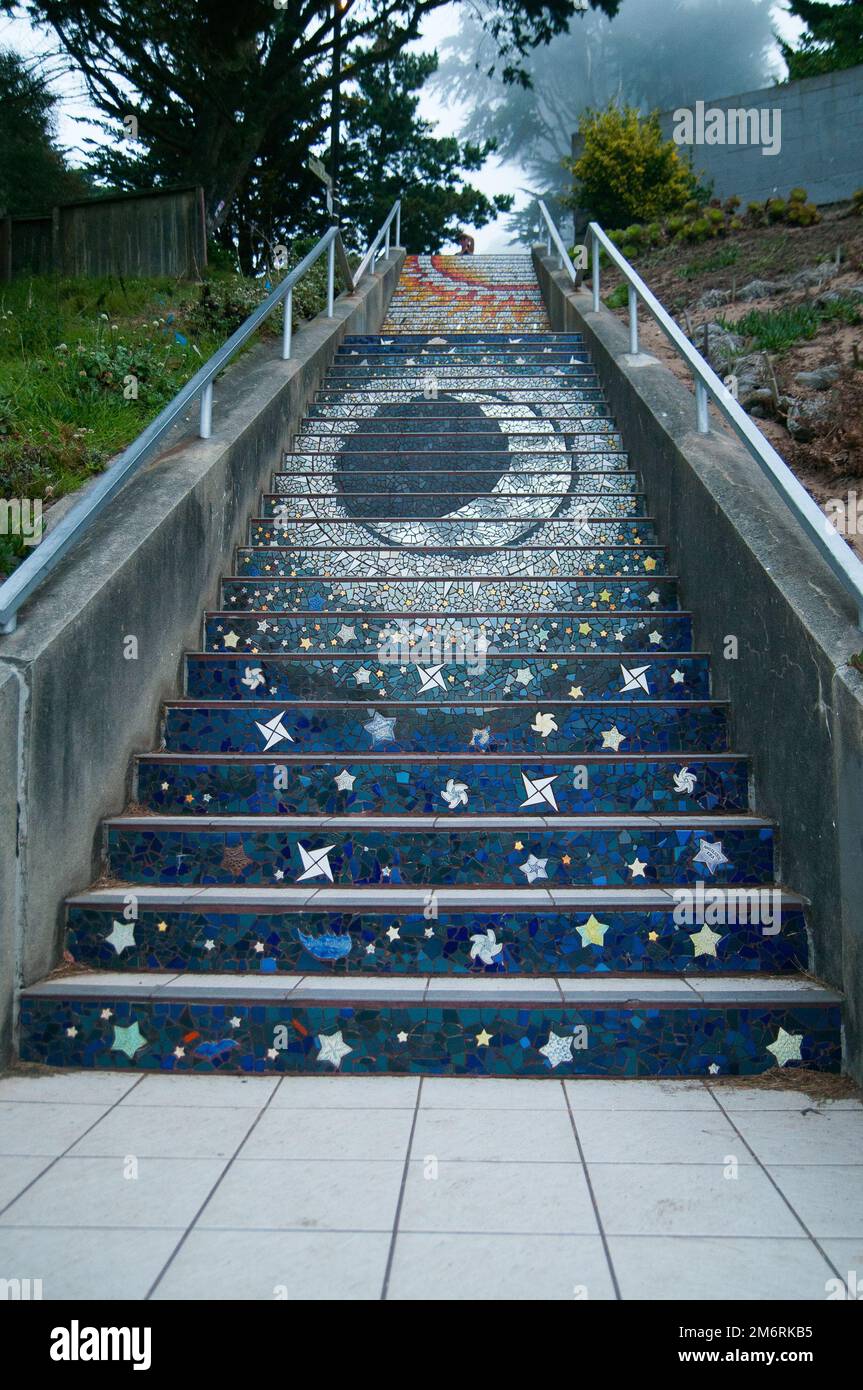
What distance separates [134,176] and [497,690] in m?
14.1

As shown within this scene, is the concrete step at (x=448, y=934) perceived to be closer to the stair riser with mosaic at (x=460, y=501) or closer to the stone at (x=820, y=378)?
the stair riser with mosaic at (x=460, y=501)

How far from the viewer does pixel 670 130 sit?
1479 centimetres

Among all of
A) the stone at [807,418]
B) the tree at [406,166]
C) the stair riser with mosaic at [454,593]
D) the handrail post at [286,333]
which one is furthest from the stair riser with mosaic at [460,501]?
the tree at [406,166]

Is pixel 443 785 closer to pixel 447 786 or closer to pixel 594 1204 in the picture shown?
pixel 447 786

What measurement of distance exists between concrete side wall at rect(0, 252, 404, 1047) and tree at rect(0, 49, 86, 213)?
444 inches

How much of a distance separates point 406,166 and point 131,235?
11108 mm

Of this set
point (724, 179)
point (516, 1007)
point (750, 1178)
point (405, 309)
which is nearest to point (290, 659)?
point (516, 1007)

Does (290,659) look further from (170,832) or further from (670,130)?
(670,130)

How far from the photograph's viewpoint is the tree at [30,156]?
545 inches

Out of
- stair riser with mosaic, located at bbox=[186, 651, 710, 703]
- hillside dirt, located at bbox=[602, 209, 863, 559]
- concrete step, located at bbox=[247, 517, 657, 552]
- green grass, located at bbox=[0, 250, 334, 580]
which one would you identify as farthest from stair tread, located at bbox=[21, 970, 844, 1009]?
concrete step, located at bbox=[247, 517, 657, 552]

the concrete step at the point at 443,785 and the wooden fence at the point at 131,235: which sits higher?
the wooden fence at the point at 131,235

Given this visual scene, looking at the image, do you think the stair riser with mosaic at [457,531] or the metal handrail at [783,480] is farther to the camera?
the stair riser with mosaic at [457,531]

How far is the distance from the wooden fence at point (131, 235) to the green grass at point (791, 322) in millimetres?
5088

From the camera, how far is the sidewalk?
2037mm
